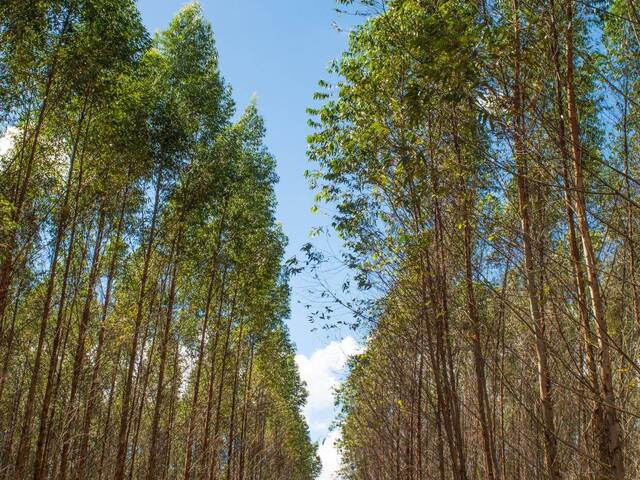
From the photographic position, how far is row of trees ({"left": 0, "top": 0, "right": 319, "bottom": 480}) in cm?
797

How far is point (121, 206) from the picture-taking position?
460 inches

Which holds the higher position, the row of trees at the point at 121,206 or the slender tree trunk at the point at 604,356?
the row of trees at the point at 121,206

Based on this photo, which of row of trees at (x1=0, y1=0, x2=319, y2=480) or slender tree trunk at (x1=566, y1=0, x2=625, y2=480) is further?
row of trees at (x1=0, y1=0, x2=319, y2=480)

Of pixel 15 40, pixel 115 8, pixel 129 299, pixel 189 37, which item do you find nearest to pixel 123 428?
pixel 129 299

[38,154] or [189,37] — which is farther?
[189,37]

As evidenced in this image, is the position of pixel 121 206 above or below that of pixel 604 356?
above

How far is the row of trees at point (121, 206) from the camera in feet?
26.2

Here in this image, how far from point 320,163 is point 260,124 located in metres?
7.80

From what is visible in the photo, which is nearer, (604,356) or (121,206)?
(604,356)

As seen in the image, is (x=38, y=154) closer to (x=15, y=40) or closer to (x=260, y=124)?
(x=15, y=40)

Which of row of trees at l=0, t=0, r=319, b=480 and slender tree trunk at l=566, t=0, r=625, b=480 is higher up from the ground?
row of trees at l=0, t=0, r=319, b=480

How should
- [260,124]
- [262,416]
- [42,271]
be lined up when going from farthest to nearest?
1. [262,416]
2. [260,124]
3. [42,271]

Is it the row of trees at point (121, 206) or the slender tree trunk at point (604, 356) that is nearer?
the slender tree trunk at point (604, 356)

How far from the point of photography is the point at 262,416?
81.6 feet
